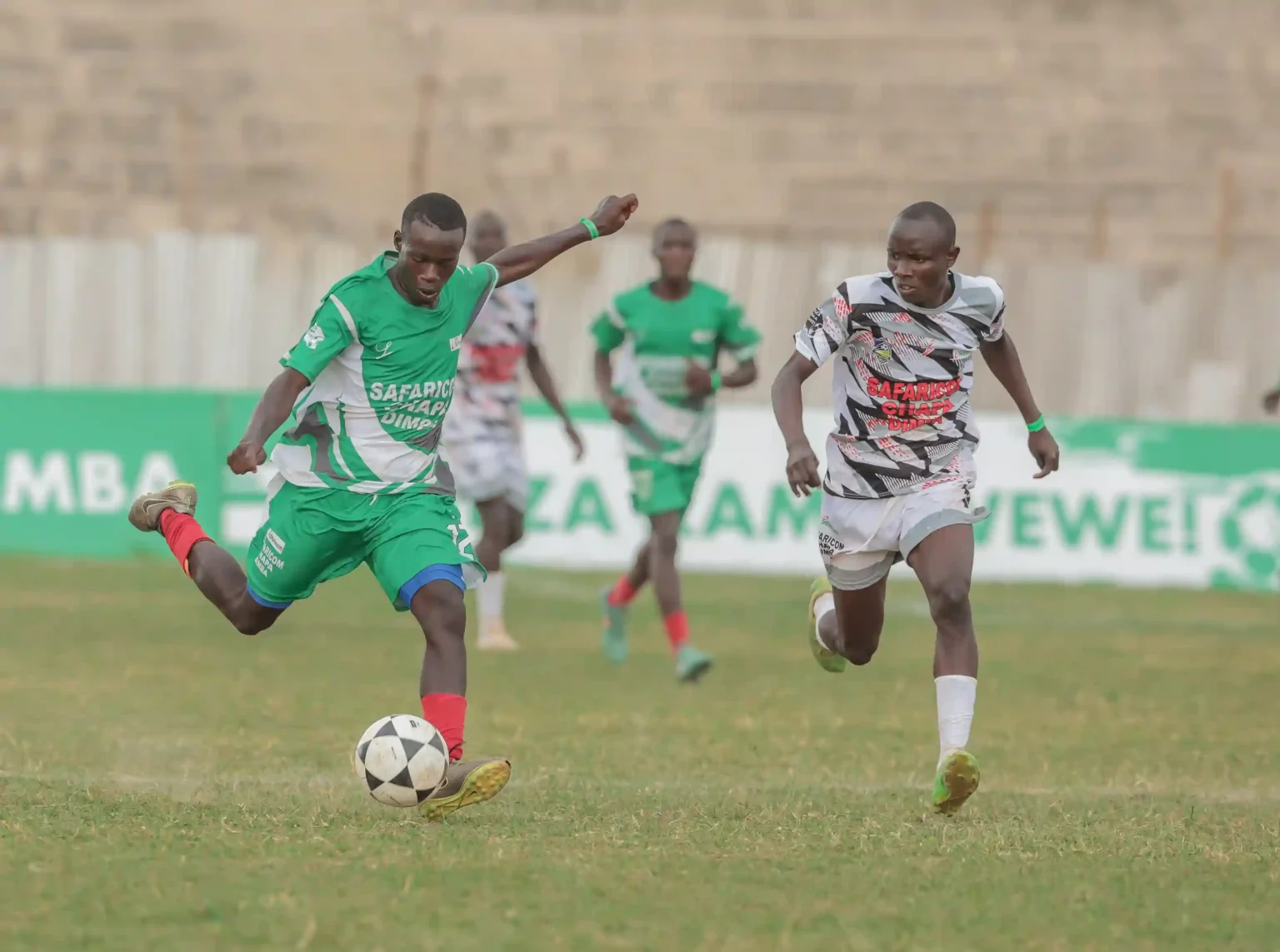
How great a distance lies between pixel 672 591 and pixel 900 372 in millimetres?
4291

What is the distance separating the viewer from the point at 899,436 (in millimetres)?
7496

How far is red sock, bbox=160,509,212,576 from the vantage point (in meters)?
7.95

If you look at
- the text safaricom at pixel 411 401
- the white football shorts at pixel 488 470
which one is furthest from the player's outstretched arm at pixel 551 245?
the white football shorts at pixel 488 470

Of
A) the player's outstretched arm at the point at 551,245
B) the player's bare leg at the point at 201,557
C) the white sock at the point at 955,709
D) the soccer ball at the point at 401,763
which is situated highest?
the player's outstretched arm at the point at 551,245

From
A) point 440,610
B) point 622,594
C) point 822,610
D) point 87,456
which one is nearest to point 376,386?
point 440,610

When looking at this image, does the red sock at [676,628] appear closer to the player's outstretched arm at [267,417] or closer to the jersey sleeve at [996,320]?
the jersey sleeve at [996,320]

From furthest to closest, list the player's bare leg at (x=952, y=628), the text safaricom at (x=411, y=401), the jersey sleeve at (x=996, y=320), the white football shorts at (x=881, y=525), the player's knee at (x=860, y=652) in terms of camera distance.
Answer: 1. the player's knee at (x=860, y=652)
2. the jersey sleeve at (x=996, y=320)
3. the white football shorts at (x=881, y=525)
4. the text safaricom at (x=411, y=401)
5. the player's bare leg at (x=952, y=628)

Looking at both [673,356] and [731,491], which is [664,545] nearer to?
[673,356]

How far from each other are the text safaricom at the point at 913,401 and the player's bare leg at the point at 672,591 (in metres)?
3.99

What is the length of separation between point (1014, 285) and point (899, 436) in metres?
13.4

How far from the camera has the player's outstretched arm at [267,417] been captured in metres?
6.57

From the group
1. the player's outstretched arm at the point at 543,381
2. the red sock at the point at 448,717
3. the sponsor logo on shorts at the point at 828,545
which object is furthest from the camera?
the player's outstretched arm at the point at 543,381

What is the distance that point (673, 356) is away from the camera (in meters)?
12.0

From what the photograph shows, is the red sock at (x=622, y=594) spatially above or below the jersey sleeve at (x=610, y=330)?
below
